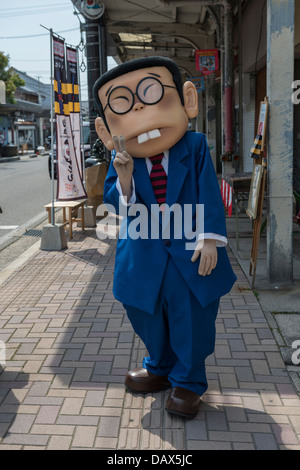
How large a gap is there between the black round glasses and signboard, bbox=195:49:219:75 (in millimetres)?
9221

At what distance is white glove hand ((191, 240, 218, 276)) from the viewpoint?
292 centimetres

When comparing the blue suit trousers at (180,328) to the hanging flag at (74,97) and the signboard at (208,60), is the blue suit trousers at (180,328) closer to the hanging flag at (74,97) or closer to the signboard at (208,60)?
the hanging flag at (74,97)

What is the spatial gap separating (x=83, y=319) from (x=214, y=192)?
7.29ft

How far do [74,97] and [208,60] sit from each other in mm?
4950

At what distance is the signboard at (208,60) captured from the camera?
38.2 feet

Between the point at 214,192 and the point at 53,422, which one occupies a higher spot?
the point at 214,192

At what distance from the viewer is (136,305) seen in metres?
3.03

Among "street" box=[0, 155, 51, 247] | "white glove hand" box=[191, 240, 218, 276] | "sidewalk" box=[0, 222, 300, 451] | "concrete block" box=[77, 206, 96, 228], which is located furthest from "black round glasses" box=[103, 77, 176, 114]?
"concrete block" box=[77, 206, 96, 228]

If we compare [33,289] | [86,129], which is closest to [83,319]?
[33,289]

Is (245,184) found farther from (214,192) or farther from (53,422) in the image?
(53,422)

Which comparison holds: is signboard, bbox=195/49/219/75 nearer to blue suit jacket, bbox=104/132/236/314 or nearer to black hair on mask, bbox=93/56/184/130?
black hair on mask, bbox=93/56/184/130

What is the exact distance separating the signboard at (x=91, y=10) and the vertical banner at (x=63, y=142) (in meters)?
2.22

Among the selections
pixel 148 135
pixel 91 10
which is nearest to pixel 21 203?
pixel 91 10

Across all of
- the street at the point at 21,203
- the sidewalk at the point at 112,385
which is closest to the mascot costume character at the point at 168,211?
the sidewalk at the point at 112,385
